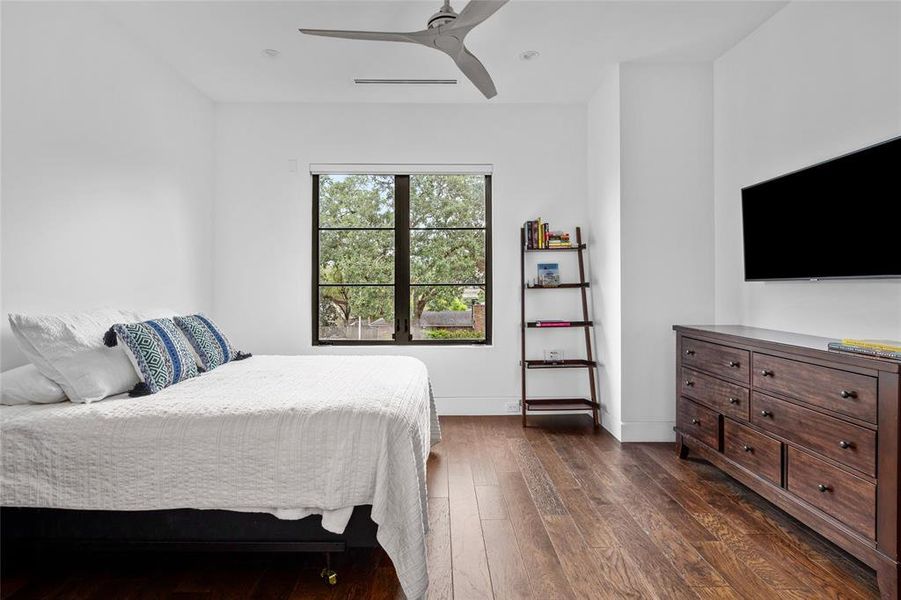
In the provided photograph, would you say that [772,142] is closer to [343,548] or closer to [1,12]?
[343,548]

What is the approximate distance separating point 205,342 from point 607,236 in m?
2.92

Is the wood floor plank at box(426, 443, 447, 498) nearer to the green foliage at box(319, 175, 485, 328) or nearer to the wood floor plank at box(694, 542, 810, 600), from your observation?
the wood floor plank at box(694, 542, 810, 600)

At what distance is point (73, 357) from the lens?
2074 millimetres

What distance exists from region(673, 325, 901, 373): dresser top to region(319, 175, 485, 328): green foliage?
1.98 metres

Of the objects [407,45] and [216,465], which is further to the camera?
[407,45]

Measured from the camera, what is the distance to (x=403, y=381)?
243 cm

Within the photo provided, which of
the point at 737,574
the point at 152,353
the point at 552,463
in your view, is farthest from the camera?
the point at 552,463

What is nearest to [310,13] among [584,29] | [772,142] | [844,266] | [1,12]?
[1,12]

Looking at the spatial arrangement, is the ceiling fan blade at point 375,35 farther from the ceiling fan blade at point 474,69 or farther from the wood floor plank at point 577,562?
the wood floor plank at point 577,562

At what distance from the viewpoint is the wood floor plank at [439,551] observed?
1830 mm

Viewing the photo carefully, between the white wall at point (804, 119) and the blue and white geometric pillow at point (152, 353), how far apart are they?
A: 3.32 m

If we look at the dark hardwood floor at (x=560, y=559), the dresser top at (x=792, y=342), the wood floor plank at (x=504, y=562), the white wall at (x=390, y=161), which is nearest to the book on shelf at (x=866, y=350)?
the dresser top at (x=792, y=342)

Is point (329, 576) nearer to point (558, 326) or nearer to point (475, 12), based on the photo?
point (475, 12)

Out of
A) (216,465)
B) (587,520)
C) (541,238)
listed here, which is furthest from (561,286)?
(216,465)
